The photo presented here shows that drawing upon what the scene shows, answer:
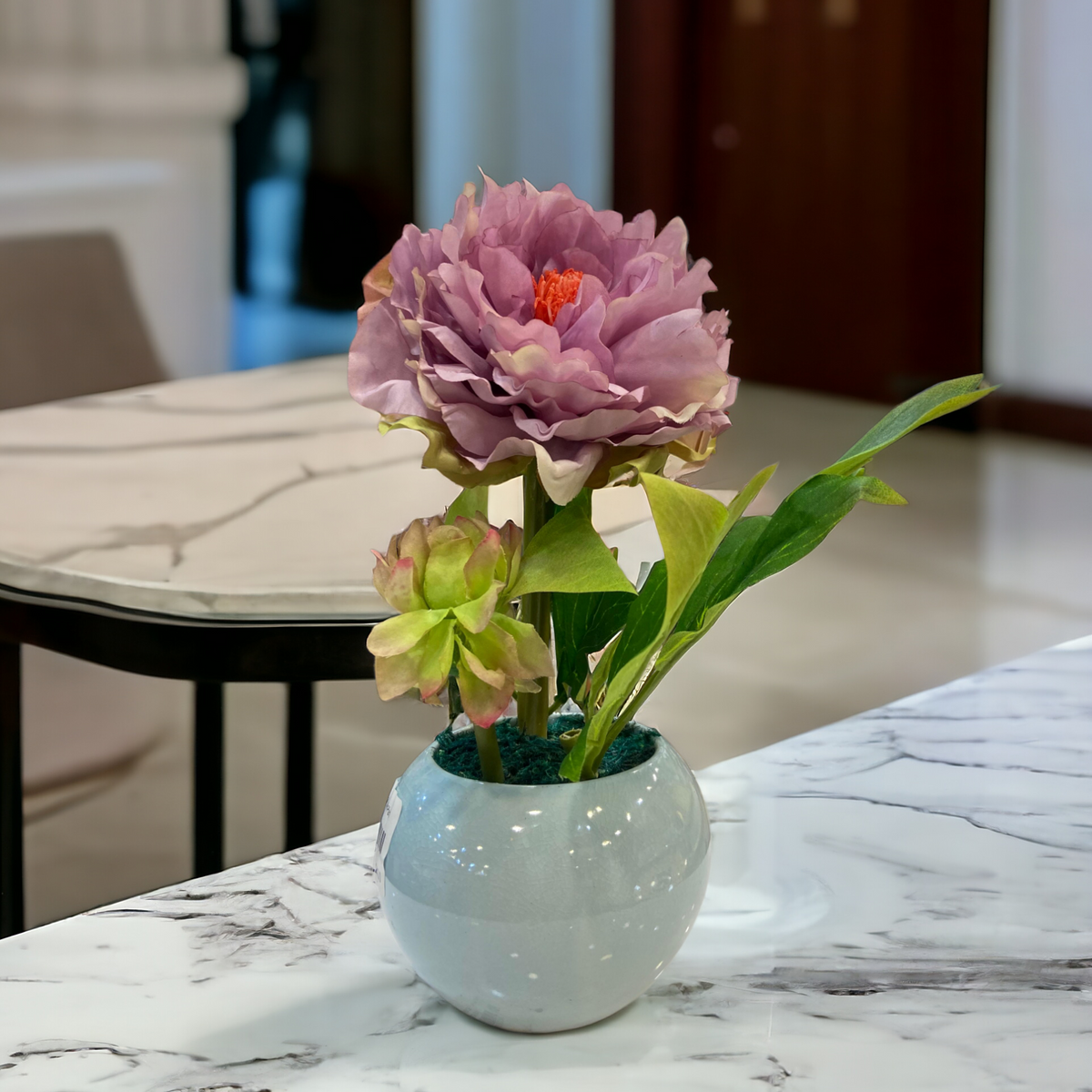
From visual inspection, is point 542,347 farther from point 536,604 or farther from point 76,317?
point 76,317

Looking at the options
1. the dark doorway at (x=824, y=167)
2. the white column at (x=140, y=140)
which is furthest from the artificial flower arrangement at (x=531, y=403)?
the dark doorway at (x=824, y=167)

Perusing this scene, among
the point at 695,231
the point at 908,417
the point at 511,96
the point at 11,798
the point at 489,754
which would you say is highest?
the point at 511,96

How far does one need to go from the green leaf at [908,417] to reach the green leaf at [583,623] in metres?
0.09

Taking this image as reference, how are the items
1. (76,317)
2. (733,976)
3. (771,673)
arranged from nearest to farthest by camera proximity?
(733,976)
(76,317)
(771,673)

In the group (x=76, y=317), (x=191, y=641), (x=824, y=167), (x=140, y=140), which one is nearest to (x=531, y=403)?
(x=191, y=641)

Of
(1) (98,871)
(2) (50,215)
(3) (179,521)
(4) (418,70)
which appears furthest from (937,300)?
(3) (179,521)

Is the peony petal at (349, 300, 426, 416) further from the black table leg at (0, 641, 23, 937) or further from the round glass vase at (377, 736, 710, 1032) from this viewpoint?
the black table leg at (0, 641, 23, 937)

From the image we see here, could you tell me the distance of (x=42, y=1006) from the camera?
50 centimetres

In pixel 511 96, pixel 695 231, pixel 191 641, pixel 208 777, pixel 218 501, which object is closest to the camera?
pixel 191 641

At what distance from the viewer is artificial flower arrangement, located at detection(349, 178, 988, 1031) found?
0.40 meters

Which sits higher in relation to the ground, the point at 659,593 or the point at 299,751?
the point at 659,593

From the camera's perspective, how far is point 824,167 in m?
4.40

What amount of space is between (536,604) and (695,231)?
4.45 meters

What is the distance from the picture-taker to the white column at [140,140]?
116 inches
